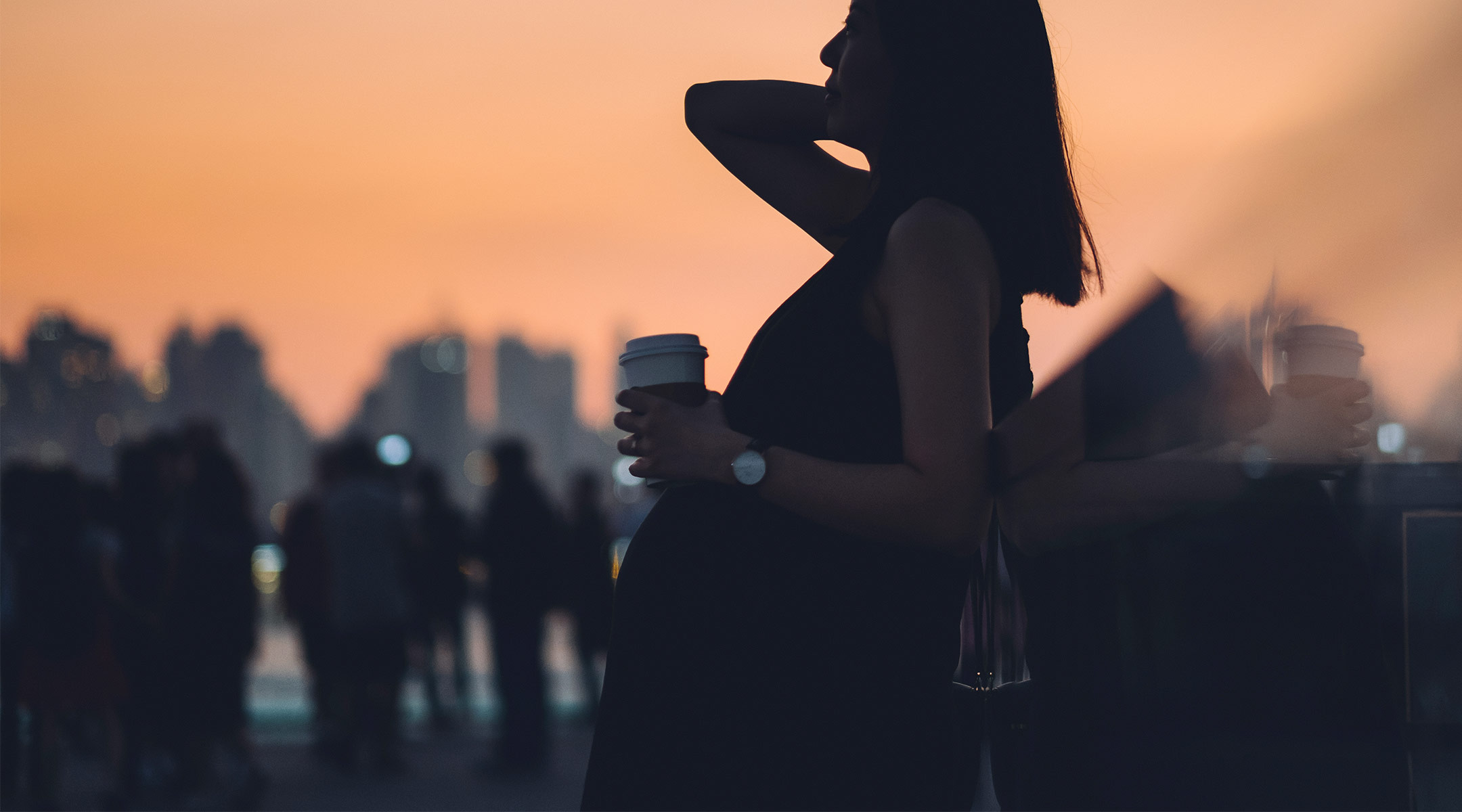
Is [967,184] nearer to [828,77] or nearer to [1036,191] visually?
[1036,191]

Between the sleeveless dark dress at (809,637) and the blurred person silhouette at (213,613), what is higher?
the sleeveless dark dress at (809,637)

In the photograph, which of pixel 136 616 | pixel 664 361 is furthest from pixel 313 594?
pixel 664 361

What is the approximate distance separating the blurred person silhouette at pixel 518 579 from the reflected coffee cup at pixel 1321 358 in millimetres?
5766

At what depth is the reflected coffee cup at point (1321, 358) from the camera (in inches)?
56.9

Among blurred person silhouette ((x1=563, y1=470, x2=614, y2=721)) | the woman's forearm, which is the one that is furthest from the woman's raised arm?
blurred person silhouette ((x1=563, y1=470, x2=614, y2=721))

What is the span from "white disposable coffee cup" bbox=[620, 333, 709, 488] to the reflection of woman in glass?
0.14 feet

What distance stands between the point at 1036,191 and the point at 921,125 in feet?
0.45

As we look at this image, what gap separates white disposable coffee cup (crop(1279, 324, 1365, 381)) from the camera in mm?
1447

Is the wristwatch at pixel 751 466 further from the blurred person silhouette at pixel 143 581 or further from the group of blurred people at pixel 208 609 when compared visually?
the blurred person silhouette at pixel 143 581

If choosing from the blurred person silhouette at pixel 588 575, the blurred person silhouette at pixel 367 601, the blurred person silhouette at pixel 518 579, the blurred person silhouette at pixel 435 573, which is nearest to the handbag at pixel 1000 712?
the blurred person silhouette at pixel 518 579

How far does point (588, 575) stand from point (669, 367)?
22.9 feet

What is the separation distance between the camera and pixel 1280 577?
1228 millimetres

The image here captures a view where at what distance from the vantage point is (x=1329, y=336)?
145 centimetres

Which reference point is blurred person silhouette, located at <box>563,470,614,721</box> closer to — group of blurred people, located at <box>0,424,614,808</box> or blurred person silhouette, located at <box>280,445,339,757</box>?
group of blurred people, located at <box>0,424,614,808</box>
